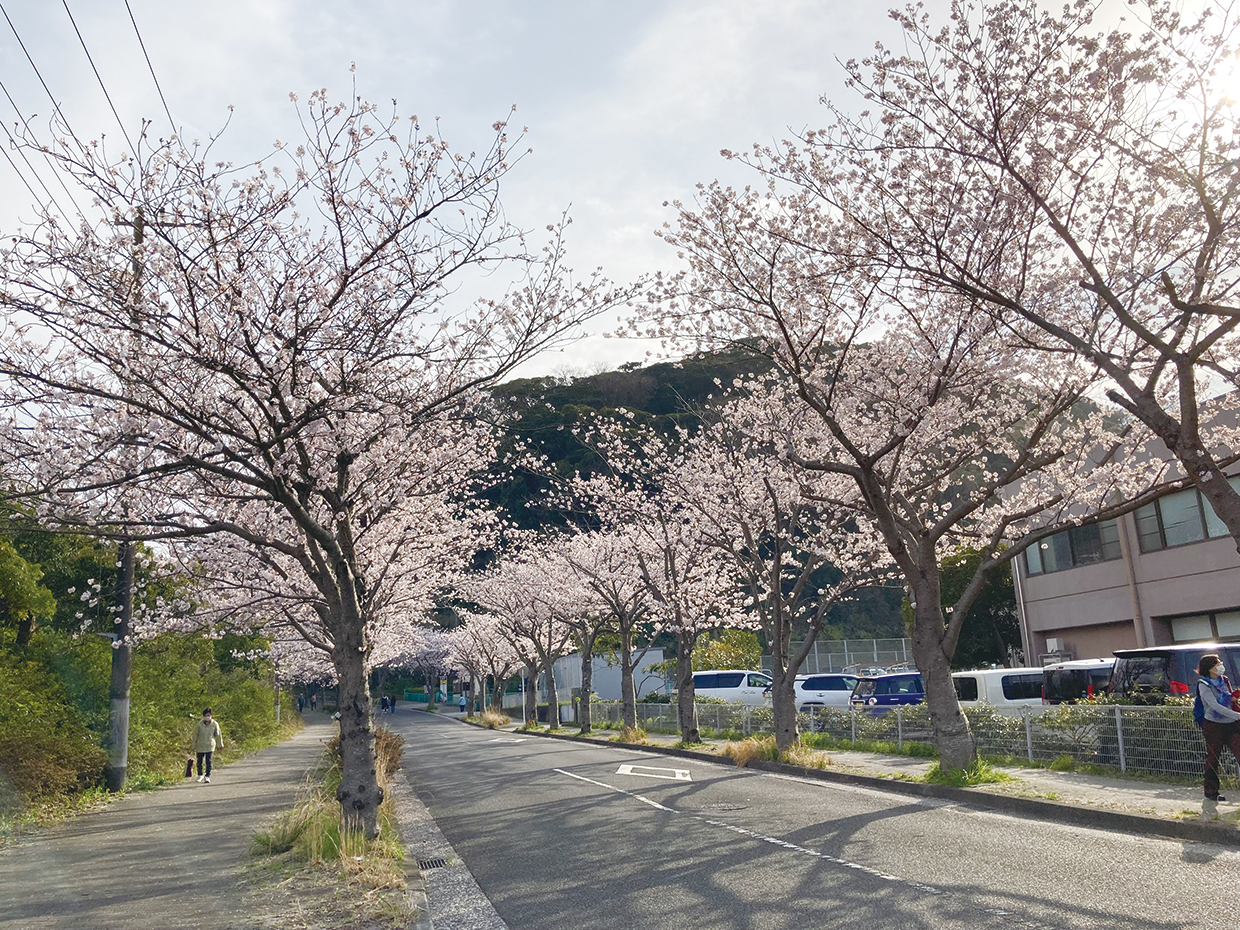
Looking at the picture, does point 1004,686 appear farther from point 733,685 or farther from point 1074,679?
point 733,685

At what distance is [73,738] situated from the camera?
14992 millimetres

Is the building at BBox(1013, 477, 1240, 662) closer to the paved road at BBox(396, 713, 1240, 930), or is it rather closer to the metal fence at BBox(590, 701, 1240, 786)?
the metal fence at BBox(590, 701, 1240, 786)

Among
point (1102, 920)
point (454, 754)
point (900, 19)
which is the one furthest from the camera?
point (454, 754)

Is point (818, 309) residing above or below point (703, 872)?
above

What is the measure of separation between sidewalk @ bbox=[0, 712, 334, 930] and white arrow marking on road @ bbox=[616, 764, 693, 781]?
6.43 metres

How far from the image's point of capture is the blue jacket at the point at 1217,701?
9688mm

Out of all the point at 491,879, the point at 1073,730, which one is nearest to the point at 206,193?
the point at 491,879

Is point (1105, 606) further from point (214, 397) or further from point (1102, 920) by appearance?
point (214, 397)

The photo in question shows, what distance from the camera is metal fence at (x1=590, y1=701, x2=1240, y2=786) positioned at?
495 inches

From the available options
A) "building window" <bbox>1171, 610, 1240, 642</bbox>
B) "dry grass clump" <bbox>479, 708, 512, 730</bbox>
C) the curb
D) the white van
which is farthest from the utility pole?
"dry grass clump" <bbox>479, 708, 512, 730</bbox>

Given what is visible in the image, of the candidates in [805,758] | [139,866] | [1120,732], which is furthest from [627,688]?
[139,866]

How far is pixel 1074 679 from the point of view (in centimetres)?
2105

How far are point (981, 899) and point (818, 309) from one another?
30.5 ft

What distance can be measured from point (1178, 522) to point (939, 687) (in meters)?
18.5
